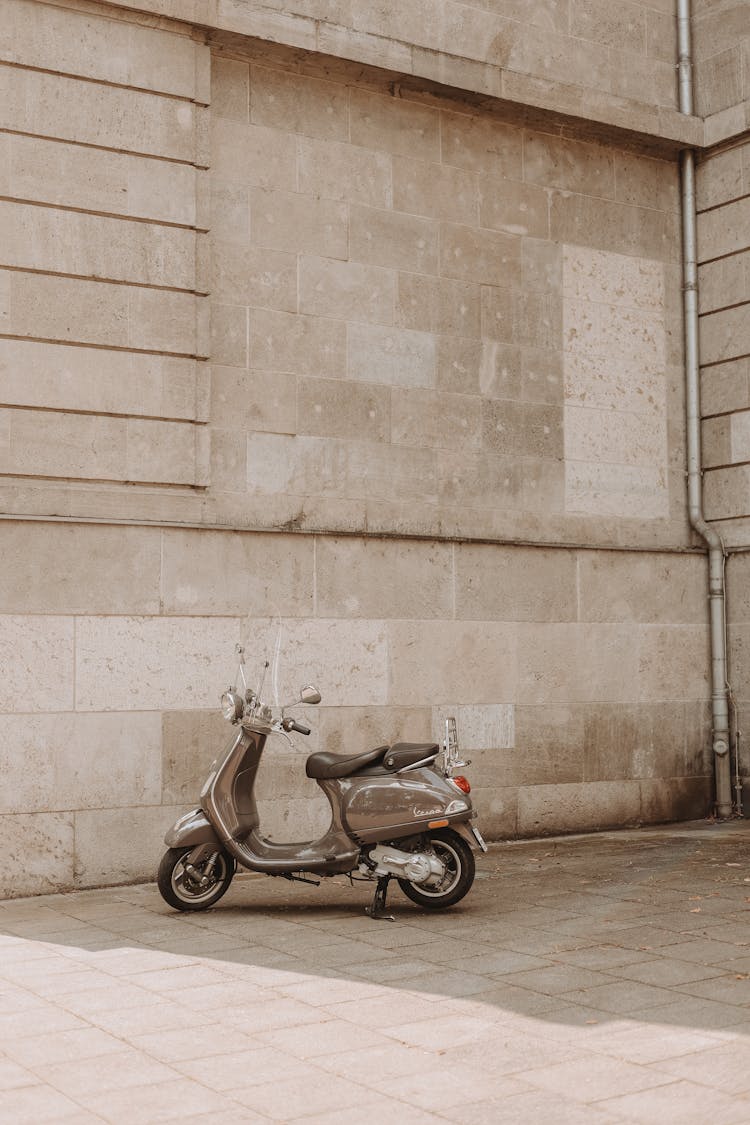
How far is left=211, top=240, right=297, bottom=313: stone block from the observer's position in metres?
9.88

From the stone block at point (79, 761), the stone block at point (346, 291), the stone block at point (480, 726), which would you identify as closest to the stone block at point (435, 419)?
the stone block at point (346, 291)

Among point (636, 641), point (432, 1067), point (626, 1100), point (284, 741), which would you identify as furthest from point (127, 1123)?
point (636, 641)

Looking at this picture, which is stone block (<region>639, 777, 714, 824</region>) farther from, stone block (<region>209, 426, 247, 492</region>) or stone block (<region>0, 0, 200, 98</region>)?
stone block (<region>0, 0, 200, 98</region>)

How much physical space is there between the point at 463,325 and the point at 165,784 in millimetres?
4531

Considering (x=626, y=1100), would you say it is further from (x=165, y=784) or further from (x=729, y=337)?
(x=729, y=337)

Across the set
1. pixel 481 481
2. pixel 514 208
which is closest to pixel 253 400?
pixel 481 481

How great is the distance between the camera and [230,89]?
1007cm

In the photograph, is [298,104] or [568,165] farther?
[568,165]

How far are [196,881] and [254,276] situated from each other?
15.2ft

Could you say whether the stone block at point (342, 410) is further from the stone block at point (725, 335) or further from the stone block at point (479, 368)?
the stone block at point (725, 335)

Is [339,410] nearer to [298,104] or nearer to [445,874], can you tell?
[298,104]

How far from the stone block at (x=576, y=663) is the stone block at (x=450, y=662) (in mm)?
167

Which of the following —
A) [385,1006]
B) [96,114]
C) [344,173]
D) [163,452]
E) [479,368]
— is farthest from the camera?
[479,368]

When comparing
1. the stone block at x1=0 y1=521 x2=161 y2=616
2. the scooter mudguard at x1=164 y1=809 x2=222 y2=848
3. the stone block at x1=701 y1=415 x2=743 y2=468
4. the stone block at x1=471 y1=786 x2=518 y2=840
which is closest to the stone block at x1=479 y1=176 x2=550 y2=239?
the stone block at x1=701 y1=415 x2=743 y2=468
